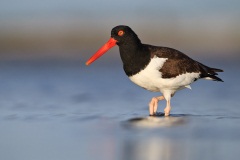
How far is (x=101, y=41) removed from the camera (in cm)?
3100

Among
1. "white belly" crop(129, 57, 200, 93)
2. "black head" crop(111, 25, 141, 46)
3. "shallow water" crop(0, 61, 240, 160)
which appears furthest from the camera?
"black head" crop(111, 25, 141, 46)

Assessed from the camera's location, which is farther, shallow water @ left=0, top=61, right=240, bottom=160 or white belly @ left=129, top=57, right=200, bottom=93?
white belly @ left=129, top=57, right=200, bottom=93

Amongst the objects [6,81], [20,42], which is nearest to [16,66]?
[6,81]

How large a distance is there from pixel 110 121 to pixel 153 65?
117 centimetres

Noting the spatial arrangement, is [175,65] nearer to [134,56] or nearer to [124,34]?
[134,56]

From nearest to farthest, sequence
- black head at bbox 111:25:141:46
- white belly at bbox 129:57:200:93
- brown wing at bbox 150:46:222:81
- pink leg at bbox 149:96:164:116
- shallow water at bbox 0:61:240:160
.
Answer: shallow water at bbox 0:61:240:160 → white belly at bbox 129:57:200:93 → brown wing at bbox 150:46:222:81 → black head at bbox 111:25:141:46 → pink leg at bbox 149:96:164:116

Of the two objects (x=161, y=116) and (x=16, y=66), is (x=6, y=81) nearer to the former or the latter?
(x=16, y=66)

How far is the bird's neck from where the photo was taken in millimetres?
10945

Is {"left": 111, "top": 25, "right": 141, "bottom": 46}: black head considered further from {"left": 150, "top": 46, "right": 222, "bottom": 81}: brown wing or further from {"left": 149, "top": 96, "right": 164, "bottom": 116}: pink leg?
{"left": 149, "top": 96, "right": 164, "bottom": 116}: pink leg

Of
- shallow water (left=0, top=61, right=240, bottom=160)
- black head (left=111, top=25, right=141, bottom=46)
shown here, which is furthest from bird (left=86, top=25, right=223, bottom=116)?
shallow water (left=0, top=61, right=240, bottom=160)

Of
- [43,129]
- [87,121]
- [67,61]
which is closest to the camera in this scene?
[43,129]

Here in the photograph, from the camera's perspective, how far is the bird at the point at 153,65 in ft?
35.9

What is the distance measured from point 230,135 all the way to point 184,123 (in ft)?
4.20

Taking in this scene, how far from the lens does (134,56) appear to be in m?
11.1
